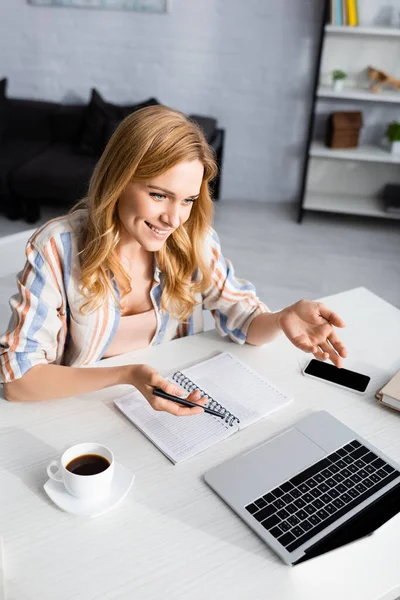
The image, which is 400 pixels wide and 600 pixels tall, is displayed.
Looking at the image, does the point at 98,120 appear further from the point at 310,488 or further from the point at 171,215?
the point at 310,488

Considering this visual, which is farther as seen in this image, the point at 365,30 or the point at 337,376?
the point at 365,30

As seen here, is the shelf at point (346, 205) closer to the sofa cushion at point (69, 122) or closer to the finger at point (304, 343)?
the sofa cushion at point (69, 122)

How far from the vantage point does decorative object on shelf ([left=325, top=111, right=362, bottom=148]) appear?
11.8 ft

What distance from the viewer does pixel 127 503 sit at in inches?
39.3

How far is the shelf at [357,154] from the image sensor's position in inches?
141

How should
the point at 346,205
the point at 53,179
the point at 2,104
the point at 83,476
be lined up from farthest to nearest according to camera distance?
the point at 346,205 < the point at 2,104 < the point at 53,179 < the point at 83,476

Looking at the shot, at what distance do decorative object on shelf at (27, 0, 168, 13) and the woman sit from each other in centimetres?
268

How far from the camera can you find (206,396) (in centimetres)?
124

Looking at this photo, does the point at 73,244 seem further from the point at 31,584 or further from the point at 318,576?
the point at 318,576

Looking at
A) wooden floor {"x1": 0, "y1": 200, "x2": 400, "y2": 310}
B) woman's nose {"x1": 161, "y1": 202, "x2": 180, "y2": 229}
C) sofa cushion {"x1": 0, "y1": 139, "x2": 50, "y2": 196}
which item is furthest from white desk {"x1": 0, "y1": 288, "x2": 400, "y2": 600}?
sofa cushion {"x1": 0, "y1": 139, "x2": 50, "y2": 196}

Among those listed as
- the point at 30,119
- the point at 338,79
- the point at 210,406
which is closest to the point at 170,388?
the point at 210,406

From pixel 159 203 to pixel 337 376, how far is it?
1.76 feet

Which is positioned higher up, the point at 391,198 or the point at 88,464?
the point at 88,464

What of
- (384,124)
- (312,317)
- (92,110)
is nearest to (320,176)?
(384,124)
